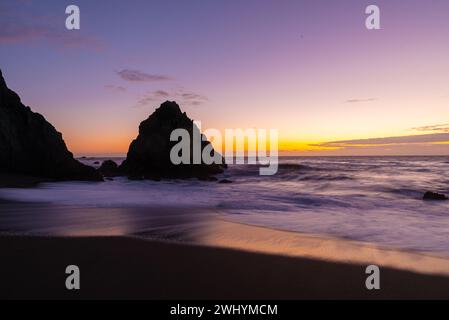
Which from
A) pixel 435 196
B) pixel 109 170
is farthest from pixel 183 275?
pixel 109 170

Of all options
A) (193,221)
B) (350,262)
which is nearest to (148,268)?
(350,262)

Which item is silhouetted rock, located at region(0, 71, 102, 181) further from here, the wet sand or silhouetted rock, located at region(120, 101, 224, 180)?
the wet sand

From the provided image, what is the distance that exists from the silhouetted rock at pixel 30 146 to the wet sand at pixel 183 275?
2019 cm

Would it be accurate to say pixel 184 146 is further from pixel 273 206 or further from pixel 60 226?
pixel 60 226

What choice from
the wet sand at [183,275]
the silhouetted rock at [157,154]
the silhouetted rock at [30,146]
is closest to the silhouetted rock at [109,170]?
the silhouetted rock at [157,154]

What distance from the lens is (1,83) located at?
25219 mm

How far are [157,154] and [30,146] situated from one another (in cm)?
1310

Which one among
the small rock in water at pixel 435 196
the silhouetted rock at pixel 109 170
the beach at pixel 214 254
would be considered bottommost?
the small rock in water at pixel 435 196

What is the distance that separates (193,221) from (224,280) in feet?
17.9

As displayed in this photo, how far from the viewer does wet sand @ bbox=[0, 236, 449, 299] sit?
15.3ft

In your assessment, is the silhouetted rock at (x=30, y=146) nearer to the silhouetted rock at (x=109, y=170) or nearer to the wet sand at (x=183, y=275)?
the silhouetted rock at (x=109, y=170)

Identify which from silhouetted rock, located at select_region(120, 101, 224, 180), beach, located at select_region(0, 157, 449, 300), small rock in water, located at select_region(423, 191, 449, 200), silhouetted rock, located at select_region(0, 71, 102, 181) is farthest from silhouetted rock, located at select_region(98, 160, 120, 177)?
small rock in water, located at select_region(423, 191, 449, 200)

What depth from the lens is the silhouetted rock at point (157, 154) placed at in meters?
35.4

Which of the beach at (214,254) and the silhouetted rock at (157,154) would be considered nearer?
the beach at (214,254)
